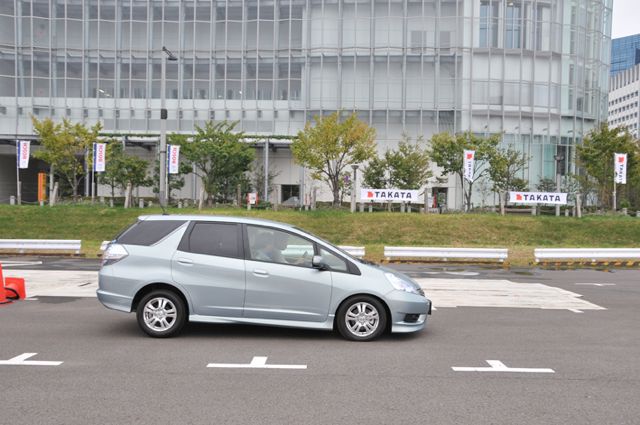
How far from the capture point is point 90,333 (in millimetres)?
8258

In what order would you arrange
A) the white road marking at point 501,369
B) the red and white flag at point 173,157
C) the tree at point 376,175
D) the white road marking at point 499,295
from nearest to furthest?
1. the white road marking at point 501,369
2. the white road marking at point 499,295
3. the red and white flag at point 173,157
4. the tree at point 376,175

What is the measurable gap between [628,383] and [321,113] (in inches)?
1628

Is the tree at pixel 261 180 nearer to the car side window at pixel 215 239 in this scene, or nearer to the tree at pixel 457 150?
the tree at pixel 457 150

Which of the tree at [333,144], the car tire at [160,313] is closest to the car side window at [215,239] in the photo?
the car tire at [160,313]

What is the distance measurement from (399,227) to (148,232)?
22353mm

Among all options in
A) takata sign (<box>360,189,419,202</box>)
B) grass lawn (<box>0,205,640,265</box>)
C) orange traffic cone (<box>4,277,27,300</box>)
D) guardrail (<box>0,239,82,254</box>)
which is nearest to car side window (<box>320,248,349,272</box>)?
orange traffic cone (<box>4,277,27,300</box>)

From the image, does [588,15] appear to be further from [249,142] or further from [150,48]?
[150,48]

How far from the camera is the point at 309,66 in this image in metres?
46.9

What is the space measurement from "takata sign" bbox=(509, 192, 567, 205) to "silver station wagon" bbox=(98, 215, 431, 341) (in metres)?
25.4

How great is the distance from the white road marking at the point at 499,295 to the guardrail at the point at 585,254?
20.6ft

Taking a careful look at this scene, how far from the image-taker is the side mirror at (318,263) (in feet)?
25.1

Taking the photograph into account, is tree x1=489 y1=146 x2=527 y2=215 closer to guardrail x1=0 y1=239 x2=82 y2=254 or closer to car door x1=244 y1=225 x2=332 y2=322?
guardrail x1=0 y1=239 x2=82 y2=254

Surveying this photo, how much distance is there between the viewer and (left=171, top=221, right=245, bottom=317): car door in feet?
25.4

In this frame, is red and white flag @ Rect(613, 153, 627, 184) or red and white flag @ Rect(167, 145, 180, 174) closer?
red and white flag @ Rect(613, 153, 627, 184)
